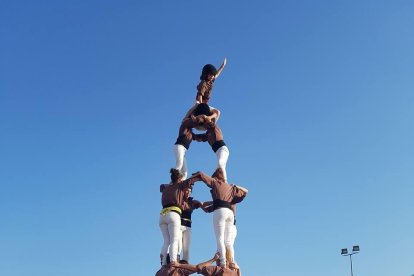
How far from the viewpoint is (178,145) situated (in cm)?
1441

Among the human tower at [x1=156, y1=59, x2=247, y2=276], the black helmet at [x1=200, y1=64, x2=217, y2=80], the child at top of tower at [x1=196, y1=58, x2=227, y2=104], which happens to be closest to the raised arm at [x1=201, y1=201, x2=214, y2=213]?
the human tower at [x1=156, y1=59, x2=247, y2=276]

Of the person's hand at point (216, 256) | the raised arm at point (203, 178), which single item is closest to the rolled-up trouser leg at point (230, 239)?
the person's hand at point (216, 256)

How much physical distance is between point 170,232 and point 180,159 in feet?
7.51

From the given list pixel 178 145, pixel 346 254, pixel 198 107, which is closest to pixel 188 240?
pixel 178 145

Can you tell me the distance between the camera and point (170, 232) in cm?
1273

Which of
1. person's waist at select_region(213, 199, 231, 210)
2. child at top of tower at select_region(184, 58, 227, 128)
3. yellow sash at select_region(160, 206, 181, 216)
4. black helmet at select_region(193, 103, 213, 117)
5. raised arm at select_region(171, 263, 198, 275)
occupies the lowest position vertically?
raised arm at select_region(171, 263, 198, 275)

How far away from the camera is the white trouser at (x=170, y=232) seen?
1257 cm

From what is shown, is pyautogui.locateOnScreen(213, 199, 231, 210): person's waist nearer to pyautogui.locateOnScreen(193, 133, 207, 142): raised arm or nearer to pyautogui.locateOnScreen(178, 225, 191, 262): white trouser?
pyautogui.locateOnScreen(178, 225, 191, 262): white trouser

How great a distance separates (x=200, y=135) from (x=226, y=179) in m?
1.76

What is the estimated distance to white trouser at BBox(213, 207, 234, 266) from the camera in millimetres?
12672

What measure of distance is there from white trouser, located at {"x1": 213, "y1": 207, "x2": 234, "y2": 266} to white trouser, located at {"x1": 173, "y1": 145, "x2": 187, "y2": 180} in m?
1.78

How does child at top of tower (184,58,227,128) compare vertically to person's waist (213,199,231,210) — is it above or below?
above

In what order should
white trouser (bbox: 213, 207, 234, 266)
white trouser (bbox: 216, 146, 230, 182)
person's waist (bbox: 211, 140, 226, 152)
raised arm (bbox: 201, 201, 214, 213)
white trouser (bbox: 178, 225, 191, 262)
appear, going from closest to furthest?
white trouser (bbox: 213, 207, 234, 266) → white trouser (bbox: 178, 225, 191, 262) → raised arm (bbox: 201, 201, 214, 213) → white trouser (bbox: 216, 146, 230, 182) → person's waist (bbox: 211, 140, 226, 152)

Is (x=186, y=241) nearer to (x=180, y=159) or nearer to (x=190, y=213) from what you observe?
(x=190, y=213)
